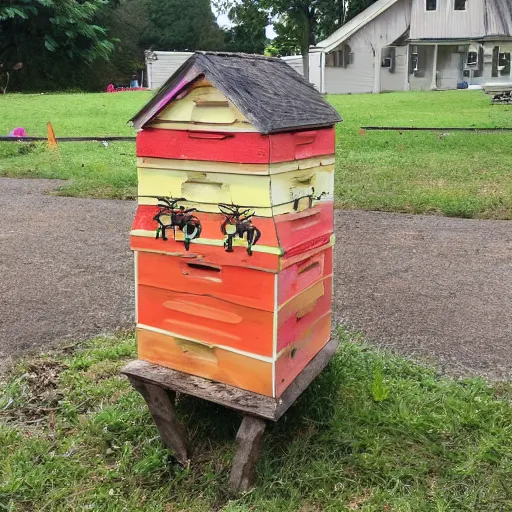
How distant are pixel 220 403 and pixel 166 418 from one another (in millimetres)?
264

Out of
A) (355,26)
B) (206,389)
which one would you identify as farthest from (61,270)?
(355,26)

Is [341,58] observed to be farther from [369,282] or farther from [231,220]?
[231,220]

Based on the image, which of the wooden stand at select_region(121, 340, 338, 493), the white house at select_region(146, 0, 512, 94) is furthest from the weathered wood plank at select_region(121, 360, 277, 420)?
the white house at select_region(146, 0, 512, 94)

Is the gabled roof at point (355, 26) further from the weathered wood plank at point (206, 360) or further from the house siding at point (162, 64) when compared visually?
the weathered wood plank at point (206, 360)

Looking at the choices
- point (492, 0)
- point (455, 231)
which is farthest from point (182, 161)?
point (492, 0)

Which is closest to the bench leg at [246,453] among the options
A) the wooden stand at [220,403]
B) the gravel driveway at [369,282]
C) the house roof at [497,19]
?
the wooden stand at [220,403]

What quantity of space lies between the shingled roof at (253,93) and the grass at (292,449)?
4.00 ft

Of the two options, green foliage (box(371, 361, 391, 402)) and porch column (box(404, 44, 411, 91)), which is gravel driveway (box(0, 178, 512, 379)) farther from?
porch column (box(404, 44, 411, 91))

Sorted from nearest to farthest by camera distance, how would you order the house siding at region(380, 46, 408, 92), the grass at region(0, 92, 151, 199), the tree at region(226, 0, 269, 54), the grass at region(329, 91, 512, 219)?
the grass at region(329, 91, 512, 219), the grass at region(0, 92, 151, 199), the house siding at region(380, 46, 408, 92), the tree at region(226, 0, 269, 54)

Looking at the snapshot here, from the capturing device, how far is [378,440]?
2.46 m

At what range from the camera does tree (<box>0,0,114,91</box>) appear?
92.4ft

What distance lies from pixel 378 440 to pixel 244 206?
1105 mm

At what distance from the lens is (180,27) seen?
40.2m

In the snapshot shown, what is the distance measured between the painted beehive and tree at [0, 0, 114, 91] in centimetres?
2865
